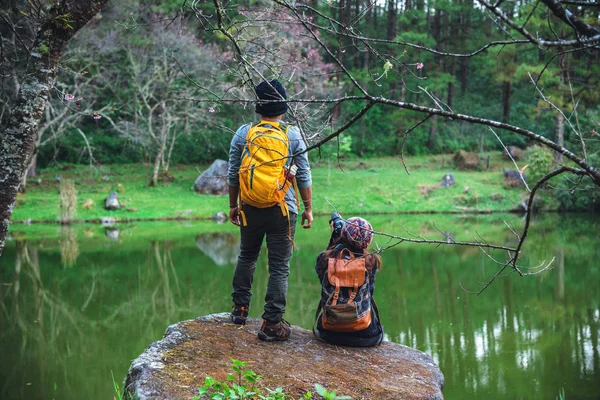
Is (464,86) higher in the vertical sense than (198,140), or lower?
higher

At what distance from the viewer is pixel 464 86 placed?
29.2 meters

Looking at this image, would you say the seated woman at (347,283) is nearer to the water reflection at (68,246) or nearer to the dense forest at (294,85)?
the water reflection at (68,246)

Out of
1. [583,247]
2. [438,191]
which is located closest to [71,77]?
[438,191]

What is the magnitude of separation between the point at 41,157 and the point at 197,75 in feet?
25.9

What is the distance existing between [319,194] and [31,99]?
15154 mm

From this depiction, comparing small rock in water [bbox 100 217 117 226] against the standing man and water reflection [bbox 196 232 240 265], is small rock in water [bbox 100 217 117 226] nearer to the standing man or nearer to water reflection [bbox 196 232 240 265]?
water reflection [bbox 196 232 240 265]

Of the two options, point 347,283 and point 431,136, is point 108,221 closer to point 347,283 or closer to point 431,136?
point 347,283

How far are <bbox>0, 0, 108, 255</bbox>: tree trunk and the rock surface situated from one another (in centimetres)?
110

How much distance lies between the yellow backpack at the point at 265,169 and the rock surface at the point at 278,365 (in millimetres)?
915

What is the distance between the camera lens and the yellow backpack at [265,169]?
3.62m

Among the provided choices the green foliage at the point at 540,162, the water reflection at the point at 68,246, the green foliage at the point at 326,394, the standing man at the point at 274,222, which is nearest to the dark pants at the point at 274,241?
the standing man at the point at 274,222

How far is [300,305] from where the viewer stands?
7.49 meters

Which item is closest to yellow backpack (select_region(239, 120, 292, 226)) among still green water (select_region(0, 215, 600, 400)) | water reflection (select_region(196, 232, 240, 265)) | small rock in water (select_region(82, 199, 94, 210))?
still green water (select_region(0, 215, 600, 400))

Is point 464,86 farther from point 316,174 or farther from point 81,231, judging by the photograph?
point 81,231
